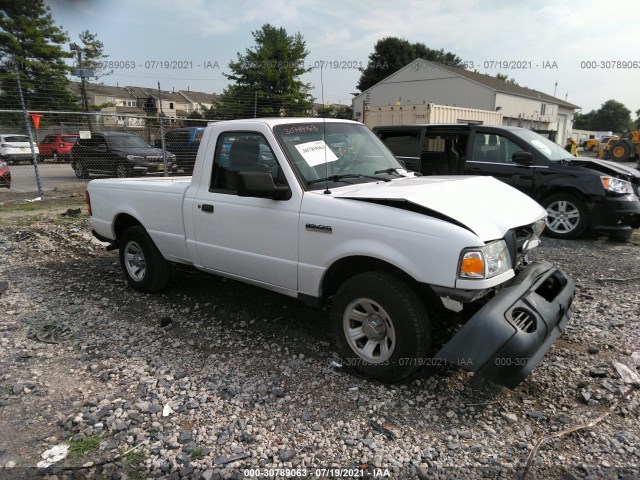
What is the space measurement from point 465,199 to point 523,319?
2.96ft

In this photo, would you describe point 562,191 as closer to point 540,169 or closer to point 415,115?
point 540,169

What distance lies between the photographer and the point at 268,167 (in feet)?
12.5

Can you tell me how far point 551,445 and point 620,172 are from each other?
617 cm

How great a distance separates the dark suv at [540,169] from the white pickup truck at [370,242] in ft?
13.4

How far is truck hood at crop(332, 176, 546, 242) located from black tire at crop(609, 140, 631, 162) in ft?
103

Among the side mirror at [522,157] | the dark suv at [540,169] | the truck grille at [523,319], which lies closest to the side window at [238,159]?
the truck grille at [523,319]

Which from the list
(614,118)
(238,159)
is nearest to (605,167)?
(238,159)

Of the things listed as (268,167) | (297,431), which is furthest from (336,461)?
(268,167)

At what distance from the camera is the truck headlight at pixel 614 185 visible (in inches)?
274

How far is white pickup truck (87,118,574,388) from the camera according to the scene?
2.80 meters

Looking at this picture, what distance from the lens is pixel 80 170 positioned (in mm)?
15930

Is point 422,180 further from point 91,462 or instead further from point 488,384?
point 91,462

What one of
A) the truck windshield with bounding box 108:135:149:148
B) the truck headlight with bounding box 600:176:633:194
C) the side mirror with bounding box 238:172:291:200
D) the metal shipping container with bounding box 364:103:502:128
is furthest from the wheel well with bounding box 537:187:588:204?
the truck windshield with bounding box 108:135:149:148

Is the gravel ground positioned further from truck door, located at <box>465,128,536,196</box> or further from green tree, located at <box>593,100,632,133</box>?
green tree, located at <box>593,100,632,133</box>
